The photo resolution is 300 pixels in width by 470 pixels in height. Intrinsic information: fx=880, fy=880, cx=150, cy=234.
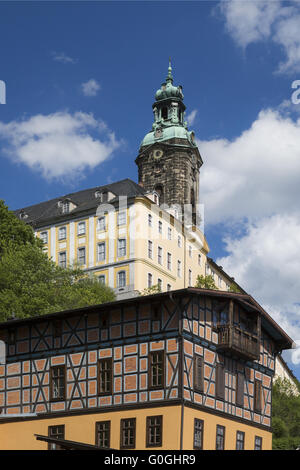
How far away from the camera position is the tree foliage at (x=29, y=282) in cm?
6297

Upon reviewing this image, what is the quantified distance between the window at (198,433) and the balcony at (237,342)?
440 centimetres

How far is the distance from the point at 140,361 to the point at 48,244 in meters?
55.2

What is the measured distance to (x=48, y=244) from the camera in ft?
322

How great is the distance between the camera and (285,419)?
223 ft

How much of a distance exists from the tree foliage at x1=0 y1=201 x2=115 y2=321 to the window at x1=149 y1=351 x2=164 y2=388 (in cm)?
1922

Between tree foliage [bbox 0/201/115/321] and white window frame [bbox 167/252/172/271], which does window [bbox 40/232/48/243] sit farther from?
tree foliage [bbox 0/201/115/321]

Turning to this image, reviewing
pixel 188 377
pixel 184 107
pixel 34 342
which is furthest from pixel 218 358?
pixel 184 107

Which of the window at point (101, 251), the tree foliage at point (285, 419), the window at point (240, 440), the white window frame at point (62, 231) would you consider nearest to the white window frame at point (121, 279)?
the window at point (101, 251)

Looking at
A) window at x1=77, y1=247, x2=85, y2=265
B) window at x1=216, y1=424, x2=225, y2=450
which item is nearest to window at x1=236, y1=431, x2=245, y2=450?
window at x1=216, y1=424, x2=225, y2=450

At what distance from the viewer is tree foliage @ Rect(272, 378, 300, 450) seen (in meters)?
60.8

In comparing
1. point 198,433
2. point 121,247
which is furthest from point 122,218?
point 198,433

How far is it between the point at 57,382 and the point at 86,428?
131 inches

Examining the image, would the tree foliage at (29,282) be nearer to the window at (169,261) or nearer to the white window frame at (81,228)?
the white window frame at (81,228)

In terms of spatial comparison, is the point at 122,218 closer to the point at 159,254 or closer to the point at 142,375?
the point at 159,254
